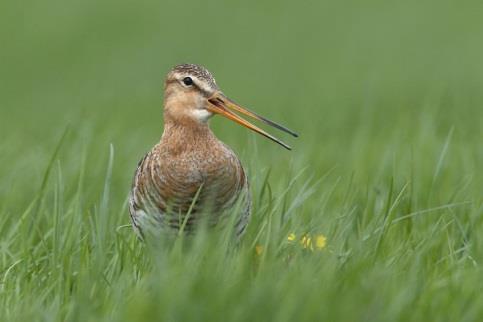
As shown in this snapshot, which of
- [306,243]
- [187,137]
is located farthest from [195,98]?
[306,243]

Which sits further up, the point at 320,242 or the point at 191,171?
the point at 191,171

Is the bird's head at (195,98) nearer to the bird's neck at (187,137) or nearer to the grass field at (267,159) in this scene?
the bird's neck at (187,137)

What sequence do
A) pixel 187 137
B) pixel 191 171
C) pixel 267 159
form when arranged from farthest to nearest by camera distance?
pixel 267 159
pixel 187 137
pixel 191 171

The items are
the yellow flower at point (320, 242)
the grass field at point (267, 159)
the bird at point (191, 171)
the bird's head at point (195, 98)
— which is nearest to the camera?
the grass field at point (267, 159)

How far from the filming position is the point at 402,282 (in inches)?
213

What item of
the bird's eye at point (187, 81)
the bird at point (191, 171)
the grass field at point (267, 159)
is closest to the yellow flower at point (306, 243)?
the grass field at point (267, 159)

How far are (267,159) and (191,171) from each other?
12.5 feet

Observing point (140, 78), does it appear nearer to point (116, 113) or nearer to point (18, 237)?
point (116, 113)

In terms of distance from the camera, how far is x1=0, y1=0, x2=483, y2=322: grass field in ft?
17.2

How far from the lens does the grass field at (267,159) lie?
5246mm

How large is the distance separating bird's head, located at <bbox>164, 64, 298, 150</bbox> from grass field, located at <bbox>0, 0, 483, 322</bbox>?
431 millimetres

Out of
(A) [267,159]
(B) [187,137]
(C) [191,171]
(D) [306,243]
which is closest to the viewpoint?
(D) [306,243]

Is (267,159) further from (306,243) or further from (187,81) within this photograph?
(306,243)

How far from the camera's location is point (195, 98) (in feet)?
22.1
